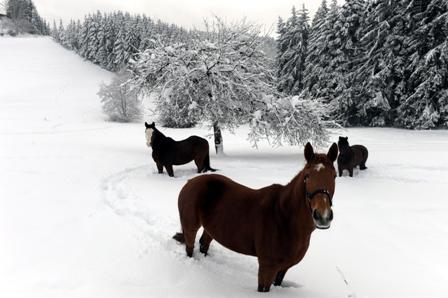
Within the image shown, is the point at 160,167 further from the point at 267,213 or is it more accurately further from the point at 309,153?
the point at 309,153

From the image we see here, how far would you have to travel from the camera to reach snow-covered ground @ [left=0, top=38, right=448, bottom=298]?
4.27 m

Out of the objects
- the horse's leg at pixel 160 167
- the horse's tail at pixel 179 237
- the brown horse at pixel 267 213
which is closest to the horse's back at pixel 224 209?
the brown horse at pixel 267 213

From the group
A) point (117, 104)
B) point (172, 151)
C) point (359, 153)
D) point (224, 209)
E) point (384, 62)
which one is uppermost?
point (384, 62)

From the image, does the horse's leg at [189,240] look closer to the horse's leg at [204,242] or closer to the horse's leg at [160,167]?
the horse's leg at [204,242]

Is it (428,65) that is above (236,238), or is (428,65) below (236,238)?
above

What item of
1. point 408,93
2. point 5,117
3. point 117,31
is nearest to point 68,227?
point 408,93

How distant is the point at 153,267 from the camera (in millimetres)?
4609

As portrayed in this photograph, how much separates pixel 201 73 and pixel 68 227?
9840mm

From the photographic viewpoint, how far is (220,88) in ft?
47.0

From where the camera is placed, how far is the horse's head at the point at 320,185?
2961 mm

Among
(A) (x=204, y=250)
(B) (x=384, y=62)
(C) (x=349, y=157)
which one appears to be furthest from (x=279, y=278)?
(B) (x=384, y=62)

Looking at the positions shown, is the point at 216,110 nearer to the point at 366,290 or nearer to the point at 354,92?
Result: the point at 366,290

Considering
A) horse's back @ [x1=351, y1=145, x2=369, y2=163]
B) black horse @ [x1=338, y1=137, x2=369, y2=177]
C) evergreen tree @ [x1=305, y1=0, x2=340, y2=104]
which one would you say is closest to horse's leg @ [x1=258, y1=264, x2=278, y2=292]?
black horse @ [x1=338, y1=137, x2=369, y2=177]

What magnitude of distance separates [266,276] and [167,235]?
2287 millimetres
